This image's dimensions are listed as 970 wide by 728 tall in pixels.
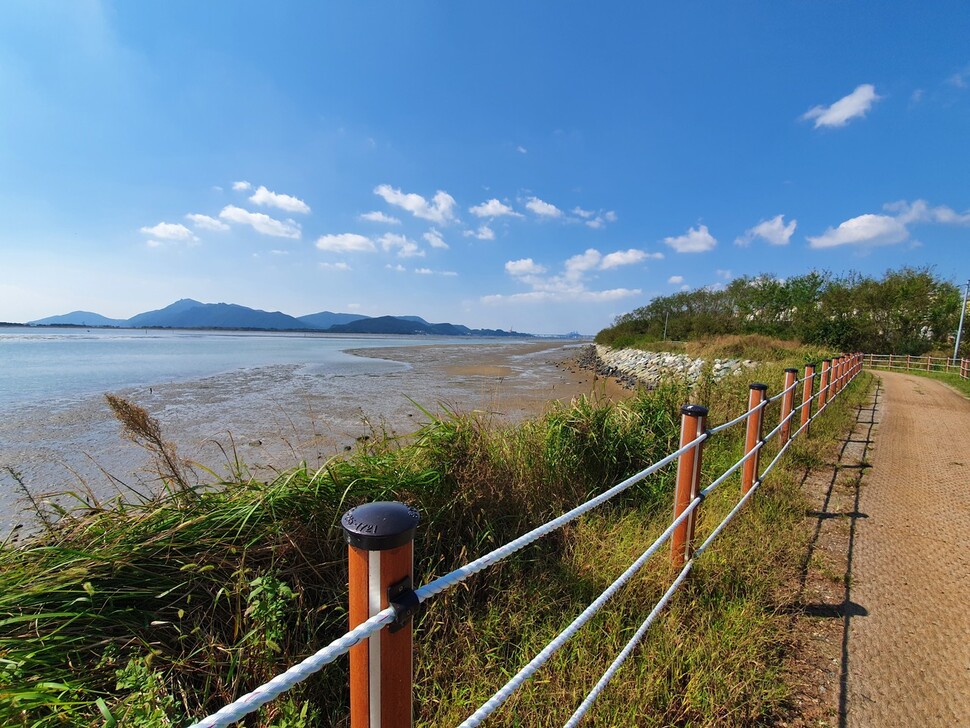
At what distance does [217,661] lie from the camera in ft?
6.88

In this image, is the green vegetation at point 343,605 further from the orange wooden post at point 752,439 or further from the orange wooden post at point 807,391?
the orange wooden post at point 807,391

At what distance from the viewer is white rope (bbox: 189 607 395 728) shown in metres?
0.65

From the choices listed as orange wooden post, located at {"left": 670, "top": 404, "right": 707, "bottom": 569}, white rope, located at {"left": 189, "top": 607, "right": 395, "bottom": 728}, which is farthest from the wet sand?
white rope, located at {"left": 189, "top": 607, "right": 395, "bottom": 728}

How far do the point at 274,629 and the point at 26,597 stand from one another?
1099 mm

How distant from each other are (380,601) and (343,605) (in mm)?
1894

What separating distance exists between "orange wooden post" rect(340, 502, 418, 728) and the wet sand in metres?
2.72

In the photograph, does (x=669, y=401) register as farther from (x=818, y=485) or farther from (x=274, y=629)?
(x=274, y=629)

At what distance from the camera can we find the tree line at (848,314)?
91.0 feet

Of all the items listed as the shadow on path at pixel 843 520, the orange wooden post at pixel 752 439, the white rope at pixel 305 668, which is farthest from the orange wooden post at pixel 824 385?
the white rope at pixel 305 668

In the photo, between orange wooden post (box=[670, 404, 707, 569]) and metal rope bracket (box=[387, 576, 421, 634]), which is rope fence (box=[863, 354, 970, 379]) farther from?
metal rope bracket (box=[387, 576, 421, 634])

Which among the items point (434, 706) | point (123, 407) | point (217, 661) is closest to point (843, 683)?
point (434, 706)

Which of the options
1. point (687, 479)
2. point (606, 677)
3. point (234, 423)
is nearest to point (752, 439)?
point (687, 479)

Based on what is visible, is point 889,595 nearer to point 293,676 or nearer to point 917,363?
point 293,676

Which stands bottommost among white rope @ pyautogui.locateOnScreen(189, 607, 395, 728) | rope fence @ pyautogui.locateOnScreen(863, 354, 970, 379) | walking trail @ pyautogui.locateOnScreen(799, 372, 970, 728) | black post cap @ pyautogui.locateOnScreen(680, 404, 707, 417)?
walking trail @ pyautogui.locateOnScreen(799, 372, 970, 728)
